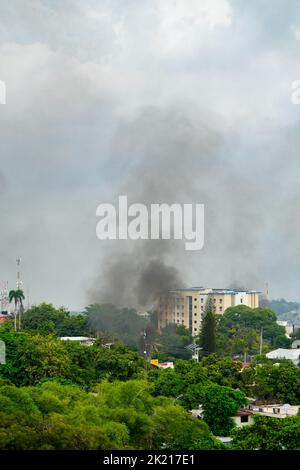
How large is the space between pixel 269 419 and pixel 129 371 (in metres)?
15.9

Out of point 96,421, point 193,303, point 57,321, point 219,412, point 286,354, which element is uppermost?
point 193,303

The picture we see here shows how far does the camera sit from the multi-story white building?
227ft

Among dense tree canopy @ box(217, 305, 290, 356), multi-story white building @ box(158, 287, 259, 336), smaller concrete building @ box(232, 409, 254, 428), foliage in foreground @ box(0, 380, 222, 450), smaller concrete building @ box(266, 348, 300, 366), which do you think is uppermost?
multi-story white building @ box(158, 287, 259, 336)

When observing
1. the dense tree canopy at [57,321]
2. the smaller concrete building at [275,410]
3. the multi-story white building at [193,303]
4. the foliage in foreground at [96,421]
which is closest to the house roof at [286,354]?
the multi-story white building at [193,303]

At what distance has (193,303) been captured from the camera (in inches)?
3391

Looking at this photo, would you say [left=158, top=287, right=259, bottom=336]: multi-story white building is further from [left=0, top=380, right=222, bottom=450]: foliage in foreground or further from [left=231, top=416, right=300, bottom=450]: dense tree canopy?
[left=231, top=416, right=300, bottom=450]: dense tree canopy

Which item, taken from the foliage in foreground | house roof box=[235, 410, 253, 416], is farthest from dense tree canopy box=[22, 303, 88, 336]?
the foliage in foreground

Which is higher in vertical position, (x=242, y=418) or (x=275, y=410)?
(x=275, y=410)

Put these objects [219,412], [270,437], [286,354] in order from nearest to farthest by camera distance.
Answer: [270,437]
[219,412]
[286,354]

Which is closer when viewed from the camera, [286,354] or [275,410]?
[275,410]

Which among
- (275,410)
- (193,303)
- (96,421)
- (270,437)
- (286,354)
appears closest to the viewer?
(270,437)

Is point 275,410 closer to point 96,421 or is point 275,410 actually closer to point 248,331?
point 96,421

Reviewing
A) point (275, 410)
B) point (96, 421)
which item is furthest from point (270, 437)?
point (275, 410)
